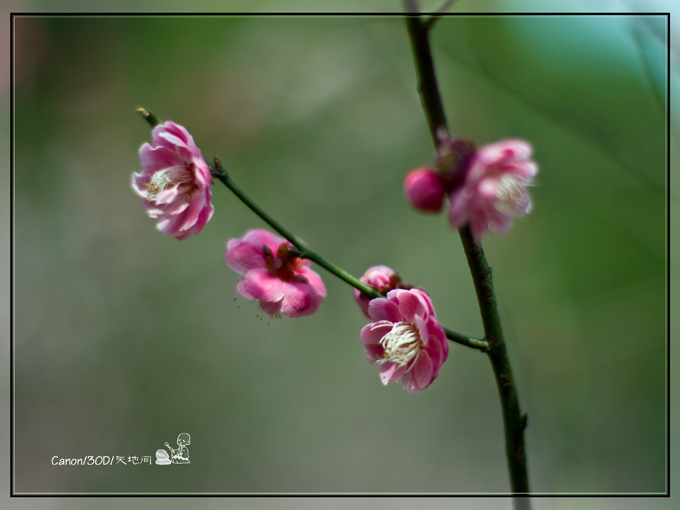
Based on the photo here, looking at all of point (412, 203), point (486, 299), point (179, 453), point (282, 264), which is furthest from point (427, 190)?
point (179, 453)

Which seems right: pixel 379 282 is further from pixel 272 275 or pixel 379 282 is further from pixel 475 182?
pixel 475 182

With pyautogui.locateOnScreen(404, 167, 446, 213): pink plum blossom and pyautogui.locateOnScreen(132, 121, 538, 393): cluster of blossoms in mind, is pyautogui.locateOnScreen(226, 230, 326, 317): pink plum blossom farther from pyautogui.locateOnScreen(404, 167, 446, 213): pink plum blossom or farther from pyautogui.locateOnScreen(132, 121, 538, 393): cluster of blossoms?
pyautogui.locateOnScreen(404, 167, 446, 213): pink plum blossom

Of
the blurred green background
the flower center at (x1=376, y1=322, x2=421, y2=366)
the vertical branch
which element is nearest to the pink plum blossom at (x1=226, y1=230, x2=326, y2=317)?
the flower center at (x1=376, y1=322, x2=421, y2=366)

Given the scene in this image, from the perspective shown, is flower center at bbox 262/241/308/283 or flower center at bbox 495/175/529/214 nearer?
flower center at bbox 495/175/529/214

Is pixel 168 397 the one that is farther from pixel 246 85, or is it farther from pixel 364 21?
pixel 364 21

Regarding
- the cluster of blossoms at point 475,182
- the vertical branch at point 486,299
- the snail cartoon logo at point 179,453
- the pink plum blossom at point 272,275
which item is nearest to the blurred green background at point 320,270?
the snail cartoon logo at point 179,453

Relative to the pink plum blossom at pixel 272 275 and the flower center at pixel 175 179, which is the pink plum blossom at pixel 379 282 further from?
the flower center at pixel 175 179
